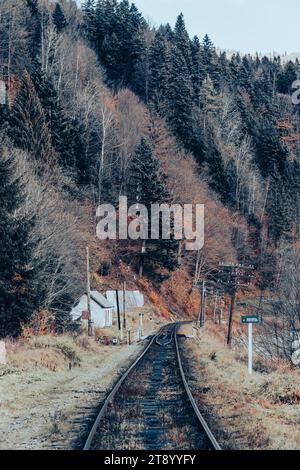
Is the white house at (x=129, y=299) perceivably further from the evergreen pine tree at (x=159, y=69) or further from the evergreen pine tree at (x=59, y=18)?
the evergreen pine tree at (x=59, y=18)

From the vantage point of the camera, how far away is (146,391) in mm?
16172

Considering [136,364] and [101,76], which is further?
[101,76]

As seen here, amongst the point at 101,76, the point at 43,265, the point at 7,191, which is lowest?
the point at 43,265

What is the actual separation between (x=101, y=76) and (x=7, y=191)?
60.6m

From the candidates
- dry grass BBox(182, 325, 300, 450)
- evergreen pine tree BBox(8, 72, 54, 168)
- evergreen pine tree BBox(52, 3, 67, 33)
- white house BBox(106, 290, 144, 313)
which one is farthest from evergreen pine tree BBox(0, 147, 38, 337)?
evergreen pine tree BBox(52, 3, 67, 33)

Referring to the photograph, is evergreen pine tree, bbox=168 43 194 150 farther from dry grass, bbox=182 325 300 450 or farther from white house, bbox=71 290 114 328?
dry grass, bbox=182 325 300 450

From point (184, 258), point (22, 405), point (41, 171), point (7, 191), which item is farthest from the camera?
point (184, 258)

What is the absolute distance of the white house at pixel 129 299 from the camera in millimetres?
58406

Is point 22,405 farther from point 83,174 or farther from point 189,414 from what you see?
point 83,174

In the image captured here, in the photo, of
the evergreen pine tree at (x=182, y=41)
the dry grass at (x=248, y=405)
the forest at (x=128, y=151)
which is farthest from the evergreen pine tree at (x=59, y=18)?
the dry grass at (x=248, y=405)

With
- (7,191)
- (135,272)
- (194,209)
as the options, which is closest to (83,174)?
(135,272)

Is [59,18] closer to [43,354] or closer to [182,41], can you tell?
[182,41]

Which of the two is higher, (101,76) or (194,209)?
(101,76)
